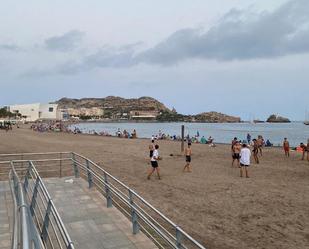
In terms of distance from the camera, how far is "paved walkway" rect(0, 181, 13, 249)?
6367 millimetres

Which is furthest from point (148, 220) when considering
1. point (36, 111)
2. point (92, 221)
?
point (36, 111)

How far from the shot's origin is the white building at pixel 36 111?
163 m

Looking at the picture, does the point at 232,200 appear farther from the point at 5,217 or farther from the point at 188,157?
the point at 5,217

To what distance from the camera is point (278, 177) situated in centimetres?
1633

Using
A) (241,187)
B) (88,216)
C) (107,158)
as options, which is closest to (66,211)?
(88,216)

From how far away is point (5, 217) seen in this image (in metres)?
7.79

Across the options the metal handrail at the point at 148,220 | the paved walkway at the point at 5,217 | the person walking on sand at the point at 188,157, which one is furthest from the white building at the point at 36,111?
the metal handrail at the point at 148,220

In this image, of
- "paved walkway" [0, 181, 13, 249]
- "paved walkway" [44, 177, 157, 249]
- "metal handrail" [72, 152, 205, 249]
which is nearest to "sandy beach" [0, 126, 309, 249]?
"metal handrail" [72, 152, 205, 249]

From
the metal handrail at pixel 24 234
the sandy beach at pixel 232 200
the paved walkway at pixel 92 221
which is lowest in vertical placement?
the sandy beach at pixel 232 200

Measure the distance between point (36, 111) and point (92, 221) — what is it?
534ft

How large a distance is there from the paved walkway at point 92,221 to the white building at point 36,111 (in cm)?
15764

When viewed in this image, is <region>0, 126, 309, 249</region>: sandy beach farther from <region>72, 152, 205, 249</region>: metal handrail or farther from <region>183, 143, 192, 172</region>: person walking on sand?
<region>72, 152, 205, 249</region>: metal handrail

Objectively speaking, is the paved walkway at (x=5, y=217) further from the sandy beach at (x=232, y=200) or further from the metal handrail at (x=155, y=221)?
the sandy beach at (x=232, y=200)

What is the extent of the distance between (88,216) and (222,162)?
1408 cm
